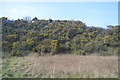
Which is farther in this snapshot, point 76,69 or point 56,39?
point 56,39

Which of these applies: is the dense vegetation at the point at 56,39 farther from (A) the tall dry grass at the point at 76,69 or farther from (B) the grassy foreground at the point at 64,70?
(A) the tall dry grass at the point at 76,69

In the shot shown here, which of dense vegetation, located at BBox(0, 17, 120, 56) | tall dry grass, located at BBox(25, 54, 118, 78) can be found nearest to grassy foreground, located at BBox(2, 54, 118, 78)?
tall dry grass, located at BBox(25, 54, 118, 78)

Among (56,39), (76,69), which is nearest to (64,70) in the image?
(76,69)

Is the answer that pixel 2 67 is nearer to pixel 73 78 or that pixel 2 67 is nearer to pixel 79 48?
pixel 73 78

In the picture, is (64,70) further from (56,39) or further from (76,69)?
(56,39)

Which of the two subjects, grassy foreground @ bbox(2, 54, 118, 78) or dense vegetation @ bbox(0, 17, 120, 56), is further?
dense vegetation @ bbox(0, 17, 120, 56)

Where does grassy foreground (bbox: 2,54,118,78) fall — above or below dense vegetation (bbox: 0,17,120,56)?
below

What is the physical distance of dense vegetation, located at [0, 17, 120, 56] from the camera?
715cm

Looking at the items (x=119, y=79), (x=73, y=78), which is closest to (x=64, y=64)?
(x=73, y=78)

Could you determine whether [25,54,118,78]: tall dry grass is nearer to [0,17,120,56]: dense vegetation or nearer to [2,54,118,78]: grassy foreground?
[2,54,118,78]: grassy foreground

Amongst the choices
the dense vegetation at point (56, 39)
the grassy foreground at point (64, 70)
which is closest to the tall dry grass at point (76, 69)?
the grassy foreground at point (64, 70)

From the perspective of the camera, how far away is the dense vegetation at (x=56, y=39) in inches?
281

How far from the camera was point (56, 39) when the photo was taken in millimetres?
8117

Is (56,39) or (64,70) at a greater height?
(56,39)
